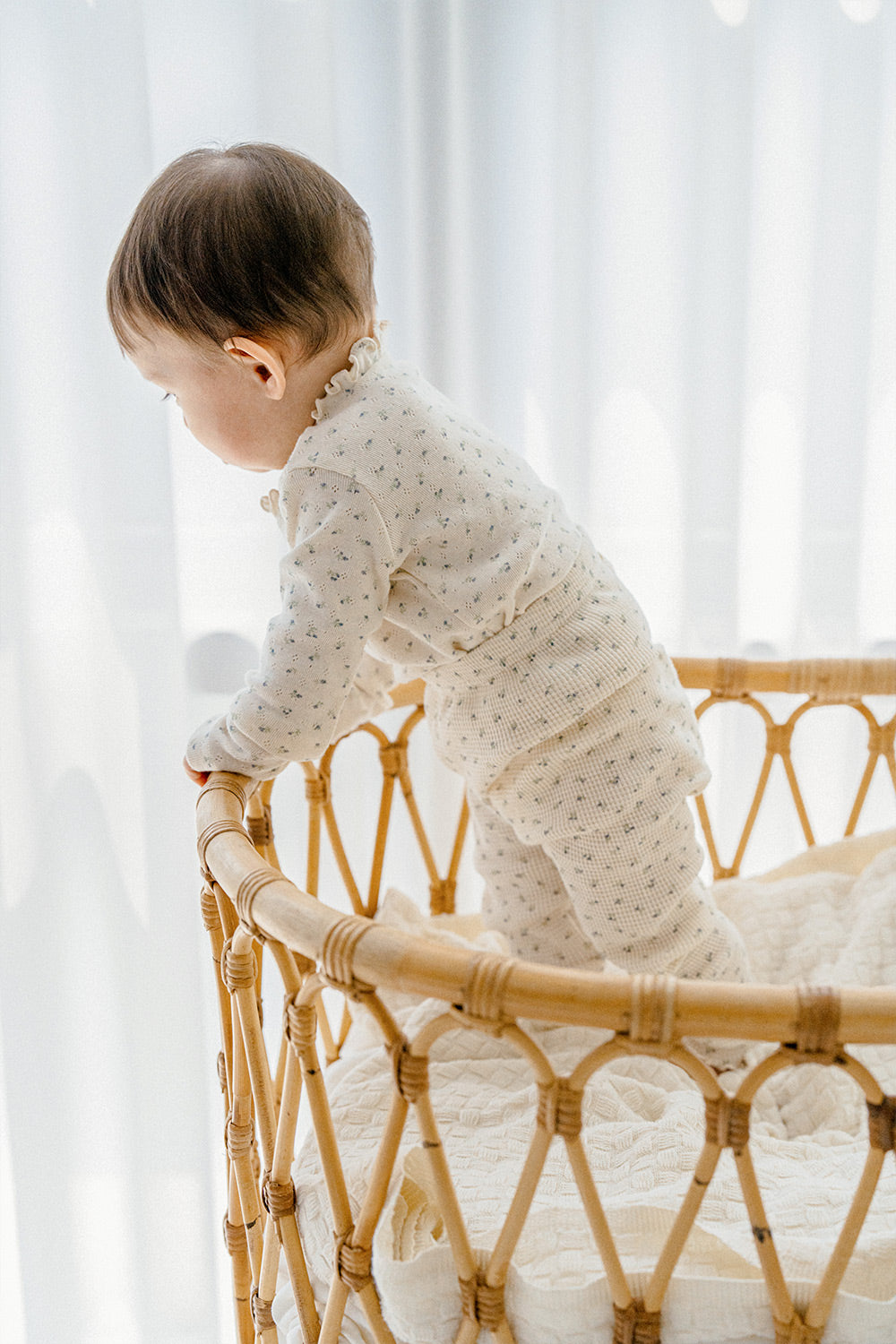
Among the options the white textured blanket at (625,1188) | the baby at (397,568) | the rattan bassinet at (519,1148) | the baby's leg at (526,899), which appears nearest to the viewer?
the rattan bassinet at (519,1148)

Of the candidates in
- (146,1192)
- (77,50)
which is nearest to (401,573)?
(77,50)

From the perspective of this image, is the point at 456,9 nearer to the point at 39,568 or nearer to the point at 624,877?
the point at 39,568

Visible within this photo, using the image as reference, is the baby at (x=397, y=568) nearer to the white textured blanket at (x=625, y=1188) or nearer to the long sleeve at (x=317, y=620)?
the long sleeve at (x=317, y=620)

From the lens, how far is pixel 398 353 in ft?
3.88

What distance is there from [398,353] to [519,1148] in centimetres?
78

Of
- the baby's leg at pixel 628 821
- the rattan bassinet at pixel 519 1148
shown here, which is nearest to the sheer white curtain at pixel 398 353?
the rattan bassinet at pixel 519 1148

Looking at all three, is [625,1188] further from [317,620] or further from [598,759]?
[317,620]

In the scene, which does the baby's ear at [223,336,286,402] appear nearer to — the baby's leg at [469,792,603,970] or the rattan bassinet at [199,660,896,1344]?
the rattan bassinet at [199,660,896,1344]

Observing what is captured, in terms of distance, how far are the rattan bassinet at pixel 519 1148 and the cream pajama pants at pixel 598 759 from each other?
126 millimetres

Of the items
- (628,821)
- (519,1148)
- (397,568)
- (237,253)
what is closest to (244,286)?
(237,253)

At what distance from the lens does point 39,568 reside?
106 cm

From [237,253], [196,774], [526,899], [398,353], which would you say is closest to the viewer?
[237,253]

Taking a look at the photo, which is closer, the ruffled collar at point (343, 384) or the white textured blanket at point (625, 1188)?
the white textured blanket at point (625, 1188)

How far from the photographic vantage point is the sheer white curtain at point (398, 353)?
103 centimetres
